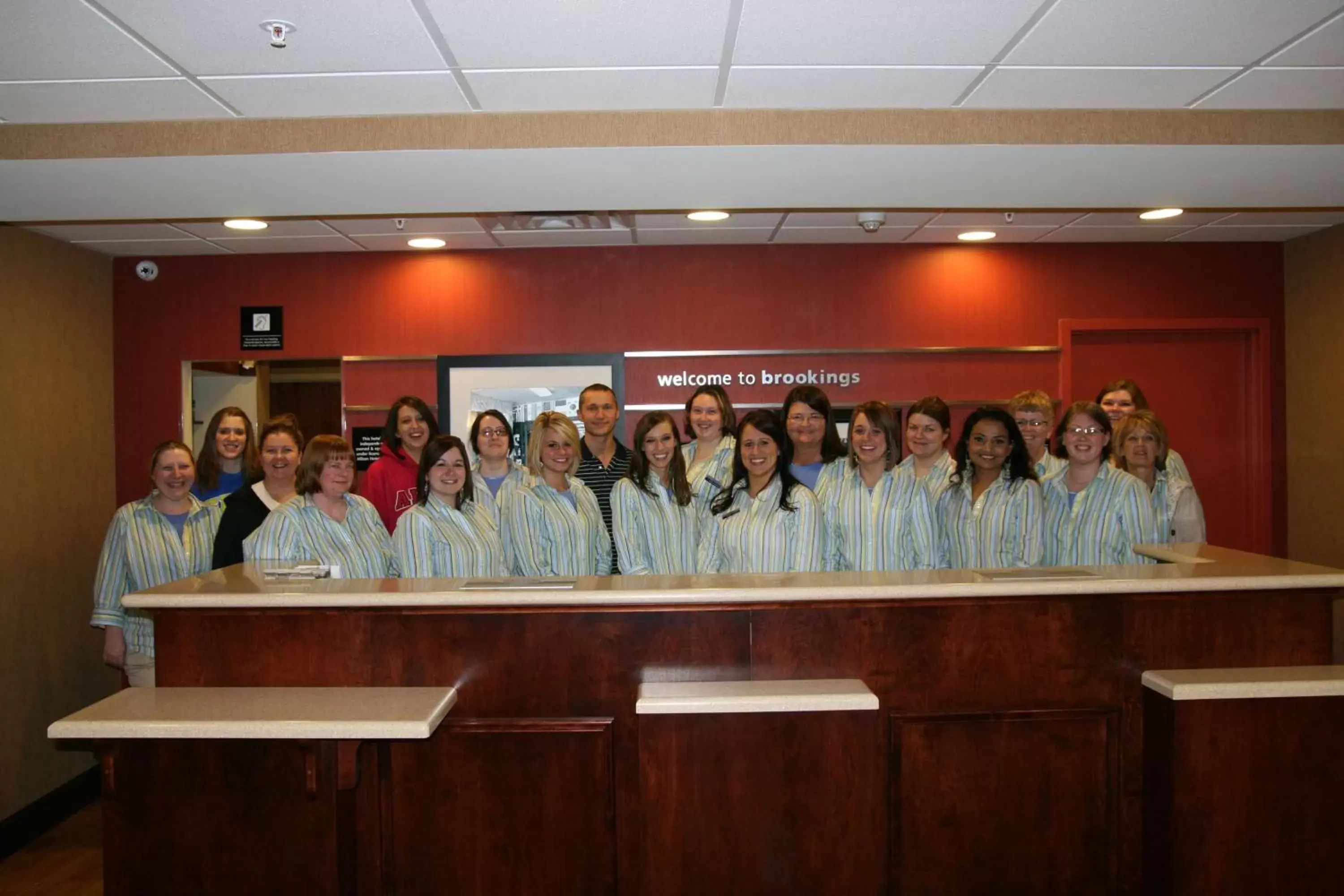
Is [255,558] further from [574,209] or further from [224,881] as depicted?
[574,209]

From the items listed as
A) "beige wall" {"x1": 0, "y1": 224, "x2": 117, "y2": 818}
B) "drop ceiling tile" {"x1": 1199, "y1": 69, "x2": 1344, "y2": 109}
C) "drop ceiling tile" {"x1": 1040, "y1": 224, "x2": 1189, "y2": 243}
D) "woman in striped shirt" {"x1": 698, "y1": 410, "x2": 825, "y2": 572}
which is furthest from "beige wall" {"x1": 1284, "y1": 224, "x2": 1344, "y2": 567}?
"beige wall" {"x1": 0, "y1": 224, "x2": 117, "y2": 818}

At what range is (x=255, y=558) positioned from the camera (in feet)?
12.2

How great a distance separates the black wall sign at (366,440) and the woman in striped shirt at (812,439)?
2876mm

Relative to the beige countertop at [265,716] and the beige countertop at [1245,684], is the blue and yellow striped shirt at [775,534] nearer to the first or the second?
the beige countertop at [1245,684]

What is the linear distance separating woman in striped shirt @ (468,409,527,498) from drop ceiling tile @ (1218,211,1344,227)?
423 centimetres

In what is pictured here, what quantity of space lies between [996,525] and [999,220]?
2245mm

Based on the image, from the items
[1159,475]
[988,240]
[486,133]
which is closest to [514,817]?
[486,133]

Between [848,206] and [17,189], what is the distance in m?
3.46

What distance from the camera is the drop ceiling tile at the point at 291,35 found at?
2.61m

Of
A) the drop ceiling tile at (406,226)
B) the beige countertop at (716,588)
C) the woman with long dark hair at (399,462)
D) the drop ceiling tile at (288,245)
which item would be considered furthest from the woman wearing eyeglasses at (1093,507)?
Answer: the drop ceiling tile at (288,245)

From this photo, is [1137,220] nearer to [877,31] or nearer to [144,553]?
[877,31]

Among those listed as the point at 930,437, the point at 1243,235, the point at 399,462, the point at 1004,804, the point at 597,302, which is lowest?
the point at 1004,804

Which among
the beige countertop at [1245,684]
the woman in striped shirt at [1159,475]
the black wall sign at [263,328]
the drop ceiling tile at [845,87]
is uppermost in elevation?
the drop ceiling tile at [845,87]

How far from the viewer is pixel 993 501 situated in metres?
4.00
